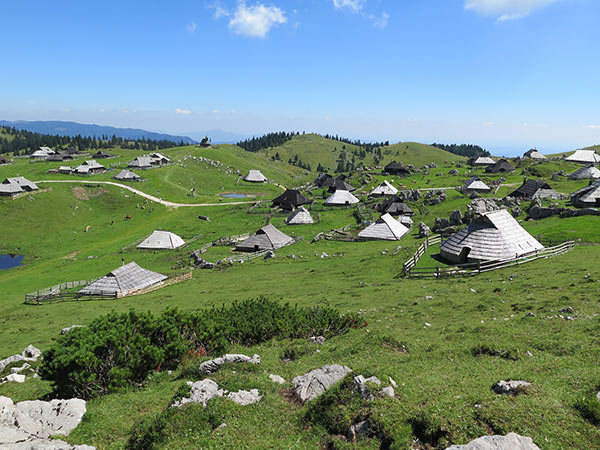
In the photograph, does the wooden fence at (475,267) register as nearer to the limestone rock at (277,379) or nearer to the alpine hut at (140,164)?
the limestone rock at (277,379)

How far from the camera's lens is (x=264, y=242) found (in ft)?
200

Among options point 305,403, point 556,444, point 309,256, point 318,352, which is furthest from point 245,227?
point 556,444

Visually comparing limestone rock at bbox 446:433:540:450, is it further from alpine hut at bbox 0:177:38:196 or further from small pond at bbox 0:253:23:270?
alpine hut at bbox 0:177:38:196

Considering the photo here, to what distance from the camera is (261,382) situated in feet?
50.4

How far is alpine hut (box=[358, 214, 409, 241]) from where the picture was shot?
61781 millimetres

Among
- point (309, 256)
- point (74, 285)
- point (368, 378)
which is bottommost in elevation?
point (74, 285)

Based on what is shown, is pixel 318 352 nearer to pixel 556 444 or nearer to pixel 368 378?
pixel 368 378

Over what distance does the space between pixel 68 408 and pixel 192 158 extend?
158333mm

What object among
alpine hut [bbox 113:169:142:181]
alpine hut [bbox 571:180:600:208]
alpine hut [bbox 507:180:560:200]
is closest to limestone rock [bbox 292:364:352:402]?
alpine hut [bbox 571:180:600:208]

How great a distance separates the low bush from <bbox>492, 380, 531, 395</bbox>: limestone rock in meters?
10.8

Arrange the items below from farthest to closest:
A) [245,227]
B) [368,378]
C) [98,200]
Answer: [98,200]
[245,227]
[368,378]

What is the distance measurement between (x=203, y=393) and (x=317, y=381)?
14.7 ft

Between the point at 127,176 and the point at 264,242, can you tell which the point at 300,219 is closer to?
the point at 264,242

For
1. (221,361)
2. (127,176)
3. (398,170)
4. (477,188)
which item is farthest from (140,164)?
(221,361)
